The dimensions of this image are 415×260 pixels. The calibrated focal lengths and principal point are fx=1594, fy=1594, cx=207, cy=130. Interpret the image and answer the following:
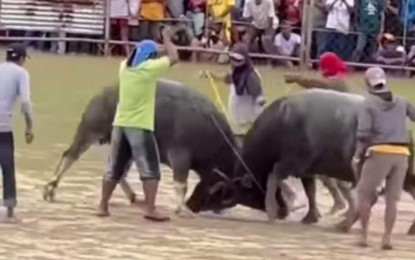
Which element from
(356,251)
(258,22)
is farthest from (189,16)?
(356,251)

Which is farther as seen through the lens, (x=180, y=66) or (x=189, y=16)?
(x=189, y=16)

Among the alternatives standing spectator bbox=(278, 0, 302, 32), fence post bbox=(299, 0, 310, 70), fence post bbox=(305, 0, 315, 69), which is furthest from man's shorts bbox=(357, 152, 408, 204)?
standing spectator bbox=(278, 0, 302, 32)

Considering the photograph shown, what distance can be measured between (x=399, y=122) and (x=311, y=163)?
203 cm

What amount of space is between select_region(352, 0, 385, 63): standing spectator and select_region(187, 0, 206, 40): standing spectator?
3240 millimetres

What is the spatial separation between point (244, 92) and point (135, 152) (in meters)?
2.36

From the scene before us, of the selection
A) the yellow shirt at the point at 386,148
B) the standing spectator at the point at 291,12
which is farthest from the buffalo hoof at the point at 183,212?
the standing spectator at the point at 291,12

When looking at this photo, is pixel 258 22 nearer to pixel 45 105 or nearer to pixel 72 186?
pixel 45 105

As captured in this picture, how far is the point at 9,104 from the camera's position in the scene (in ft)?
46.9

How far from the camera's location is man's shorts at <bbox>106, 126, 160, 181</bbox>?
1475cm

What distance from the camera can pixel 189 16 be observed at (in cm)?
3291

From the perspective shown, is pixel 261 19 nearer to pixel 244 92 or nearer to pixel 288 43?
pixel 288 43

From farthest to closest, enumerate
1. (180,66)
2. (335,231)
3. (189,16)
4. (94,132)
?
1. (189,16)
2. (180,66)
3. (94,132)
4. (335,231)

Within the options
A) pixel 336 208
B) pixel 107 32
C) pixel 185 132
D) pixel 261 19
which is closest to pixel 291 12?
pixel 261 19

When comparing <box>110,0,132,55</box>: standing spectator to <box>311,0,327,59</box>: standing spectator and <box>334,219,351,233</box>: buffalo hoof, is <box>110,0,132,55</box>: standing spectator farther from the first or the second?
<box>334,219,351,233</box>: buffalo hoof
